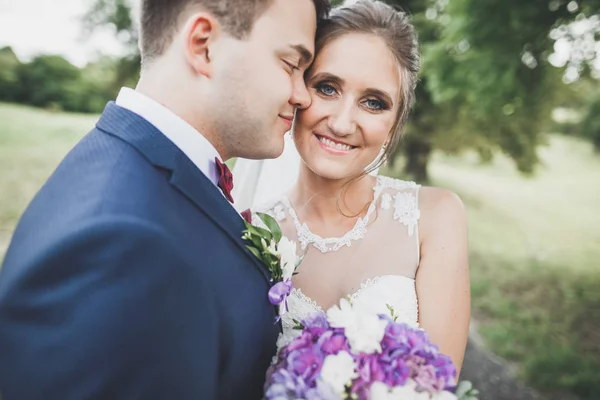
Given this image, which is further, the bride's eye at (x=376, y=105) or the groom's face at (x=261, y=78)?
the bride's eye at (x=376, y=105)

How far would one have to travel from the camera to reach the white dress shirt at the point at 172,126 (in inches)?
60.7

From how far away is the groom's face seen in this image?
65.9 inches

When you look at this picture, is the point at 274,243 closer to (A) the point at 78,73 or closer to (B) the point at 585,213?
(A) the point at 78,73

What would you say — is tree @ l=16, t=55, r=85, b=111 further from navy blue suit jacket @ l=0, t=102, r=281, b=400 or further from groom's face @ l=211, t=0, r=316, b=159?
navy blue suit jacket @ l=0, t=102, r=281, b=400

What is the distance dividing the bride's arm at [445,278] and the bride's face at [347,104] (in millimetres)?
565

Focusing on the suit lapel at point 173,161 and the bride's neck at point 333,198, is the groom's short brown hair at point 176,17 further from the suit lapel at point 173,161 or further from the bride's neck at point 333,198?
the bride's neck at point 333,198

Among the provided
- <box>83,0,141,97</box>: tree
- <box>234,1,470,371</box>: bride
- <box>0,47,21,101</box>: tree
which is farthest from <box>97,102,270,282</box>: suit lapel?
<box>83,0,141,97</box>: tree

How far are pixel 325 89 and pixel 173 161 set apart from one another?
3.80 ft

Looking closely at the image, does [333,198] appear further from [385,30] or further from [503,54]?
[503,54]

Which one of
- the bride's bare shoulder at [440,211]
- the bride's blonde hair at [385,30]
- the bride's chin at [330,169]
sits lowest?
the bride's bare shoulder at [440,211]

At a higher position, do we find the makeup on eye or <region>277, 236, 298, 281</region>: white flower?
the makeup on eye

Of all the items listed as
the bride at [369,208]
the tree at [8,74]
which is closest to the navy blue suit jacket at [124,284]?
the bride at [369,208]

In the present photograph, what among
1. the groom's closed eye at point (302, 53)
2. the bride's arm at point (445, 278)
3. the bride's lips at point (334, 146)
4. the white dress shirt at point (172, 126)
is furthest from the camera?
the bride's lips at point (334, 146)

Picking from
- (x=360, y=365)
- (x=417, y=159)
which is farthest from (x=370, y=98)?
(x=417, y=159)
